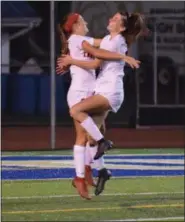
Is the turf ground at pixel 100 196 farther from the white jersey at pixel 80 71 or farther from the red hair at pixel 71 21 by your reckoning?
the red hair at pixel 71 21

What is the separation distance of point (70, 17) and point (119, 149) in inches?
366

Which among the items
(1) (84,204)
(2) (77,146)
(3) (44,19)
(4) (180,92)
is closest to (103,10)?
(3) (44,19)

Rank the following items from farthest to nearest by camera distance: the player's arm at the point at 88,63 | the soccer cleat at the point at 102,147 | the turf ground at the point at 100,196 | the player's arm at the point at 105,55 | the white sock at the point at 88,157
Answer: the turf ground at the point at 100,196, the white sock at the point at 88,157, the soccer cleat at the point at 102,147, the player's arm at the point at 88,63, the player's arm at the point at 105,55

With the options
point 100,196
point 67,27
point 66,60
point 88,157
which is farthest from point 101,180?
point 100,196

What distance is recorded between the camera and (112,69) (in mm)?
6621

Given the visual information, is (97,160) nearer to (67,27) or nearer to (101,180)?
(101,180)

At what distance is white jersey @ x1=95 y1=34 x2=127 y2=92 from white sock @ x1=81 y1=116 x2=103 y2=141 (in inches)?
10.4

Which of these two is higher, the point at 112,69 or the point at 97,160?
the point at 112,69

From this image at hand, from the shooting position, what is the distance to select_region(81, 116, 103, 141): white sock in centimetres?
680

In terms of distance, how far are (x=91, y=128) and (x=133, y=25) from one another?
0.81 m

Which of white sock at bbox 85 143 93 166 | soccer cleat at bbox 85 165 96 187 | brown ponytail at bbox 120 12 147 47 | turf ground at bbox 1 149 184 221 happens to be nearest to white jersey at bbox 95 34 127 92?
brown ponytail at bbox 120 12 147 47

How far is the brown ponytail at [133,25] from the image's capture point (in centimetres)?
666

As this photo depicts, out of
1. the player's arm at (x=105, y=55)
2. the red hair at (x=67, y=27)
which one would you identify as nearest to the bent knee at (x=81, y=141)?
the red hair at (x=67, y=27)

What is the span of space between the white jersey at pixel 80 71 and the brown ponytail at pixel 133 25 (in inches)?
11.2
